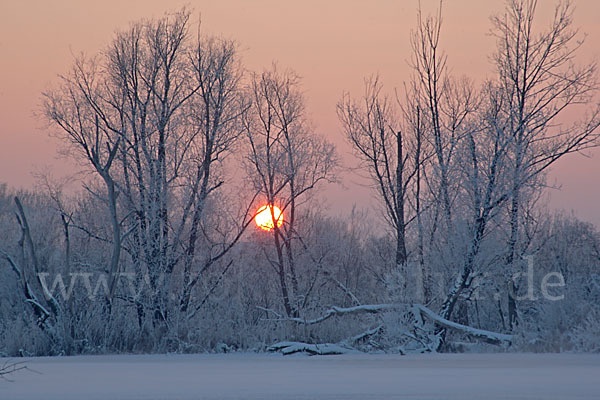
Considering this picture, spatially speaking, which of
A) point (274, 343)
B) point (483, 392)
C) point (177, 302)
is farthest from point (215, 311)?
point (483, 392)

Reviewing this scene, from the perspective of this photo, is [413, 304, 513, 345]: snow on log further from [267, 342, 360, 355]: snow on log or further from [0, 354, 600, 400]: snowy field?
[0, 354, 600, 400]: snowy field

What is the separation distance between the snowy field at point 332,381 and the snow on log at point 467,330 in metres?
3.27

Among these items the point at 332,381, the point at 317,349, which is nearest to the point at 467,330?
the point at 317,349

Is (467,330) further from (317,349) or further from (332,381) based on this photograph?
(332,381)

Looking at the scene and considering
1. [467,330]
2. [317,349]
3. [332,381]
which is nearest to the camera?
[332,381]

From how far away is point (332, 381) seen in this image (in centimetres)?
836

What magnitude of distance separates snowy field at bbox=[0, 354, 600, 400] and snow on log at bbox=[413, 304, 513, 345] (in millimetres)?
3274

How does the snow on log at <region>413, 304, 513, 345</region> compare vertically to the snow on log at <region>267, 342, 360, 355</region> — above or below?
above


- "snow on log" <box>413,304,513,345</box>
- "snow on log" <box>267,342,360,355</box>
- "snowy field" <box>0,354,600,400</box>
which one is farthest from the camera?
"snow on log" <box>413,304,513,345</box>

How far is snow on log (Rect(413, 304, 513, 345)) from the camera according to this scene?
15.0 metres

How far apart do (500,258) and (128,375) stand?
34.5 ft

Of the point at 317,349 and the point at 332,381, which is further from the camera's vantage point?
the point at 317,349

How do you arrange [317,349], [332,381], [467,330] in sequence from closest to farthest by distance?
1. [332,381]
2. [317,349]
3. [467,330]

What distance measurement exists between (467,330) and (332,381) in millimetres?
7974
